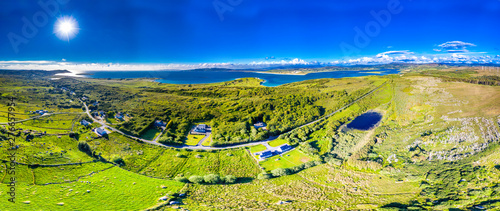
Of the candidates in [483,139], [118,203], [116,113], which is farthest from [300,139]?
[116,113]

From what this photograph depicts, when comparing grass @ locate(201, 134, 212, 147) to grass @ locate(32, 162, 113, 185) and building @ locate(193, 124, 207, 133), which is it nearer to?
building @ locate(193, 124, 207, 133)

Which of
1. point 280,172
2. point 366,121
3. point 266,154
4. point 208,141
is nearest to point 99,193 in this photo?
point 208,141

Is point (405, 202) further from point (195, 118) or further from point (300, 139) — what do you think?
point (195, 118)

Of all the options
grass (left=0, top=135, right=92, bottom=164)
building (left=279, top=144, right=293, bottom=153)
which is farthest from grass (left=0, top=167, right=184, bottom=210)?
building (left=279, top=144, right=293, bottom=153)

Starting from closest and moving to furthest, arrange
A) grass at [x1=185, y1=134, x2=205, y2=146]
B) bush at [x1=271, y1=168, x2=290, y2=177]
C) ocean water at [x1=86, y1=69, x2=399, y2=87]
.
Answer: bush at [x1=271, y1=168, x2=290, y2=177] < grass at [x1=185, y1=134, x2=205, y2=146] < ocean water at [x1=86, y1=69, x2=399, y2=87]

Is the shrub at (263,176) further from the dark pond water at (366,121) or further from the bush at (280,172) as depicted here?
the dark pond water at (366,121)

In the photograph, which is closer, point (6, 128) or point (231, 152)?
point (6, 128)

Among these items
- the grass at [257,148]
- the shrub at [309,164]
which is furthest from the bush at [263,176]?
the grass at [257,148]
